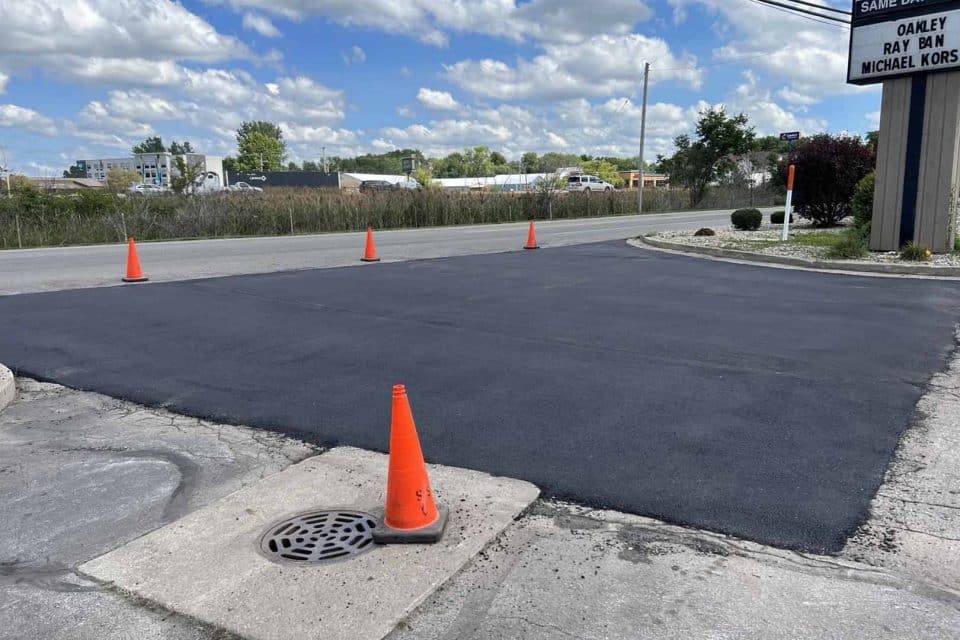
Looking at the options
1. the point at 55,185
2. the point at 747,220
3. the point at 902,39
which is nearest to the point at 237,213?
the point at 55,185

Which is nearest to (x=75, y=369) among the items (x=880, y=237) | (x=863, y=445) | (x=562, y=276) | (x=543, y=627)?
(x=543, y=627)

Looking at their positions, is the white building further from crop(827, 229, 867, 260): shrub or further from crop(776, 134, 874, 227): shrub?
crop(827, 229, 867, 260): shrub

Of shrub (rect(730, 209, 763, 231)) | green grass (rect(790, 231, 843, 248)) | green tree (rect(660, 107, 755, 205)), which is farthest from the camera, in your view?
green tree (rect(660, 107, 755, 205))

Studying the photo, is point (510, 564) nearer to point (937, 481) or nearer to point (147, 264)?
point (937, 481)

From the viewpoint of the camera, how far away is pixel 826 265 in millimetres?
13078

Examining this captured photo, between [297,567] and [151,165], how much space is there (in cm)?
10650

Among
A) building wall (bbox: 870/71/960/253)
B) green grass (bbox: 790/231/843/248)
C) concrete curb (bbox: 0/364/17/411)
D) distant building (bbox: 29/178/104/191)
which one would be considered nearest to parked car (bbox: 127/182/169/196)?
distant building (bbox: 29/178/104/191)

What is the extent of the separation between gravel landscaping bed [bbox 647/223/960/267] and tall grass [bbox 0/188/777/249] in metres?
14.3

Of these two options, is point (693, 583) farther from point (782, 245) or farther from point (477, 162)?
point (477, 162)

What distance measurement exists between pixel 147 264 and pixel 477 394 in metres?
12.2

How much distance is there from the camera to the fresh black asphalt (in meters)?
4.16

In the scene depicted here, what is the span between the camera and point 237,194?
29141 millimetres

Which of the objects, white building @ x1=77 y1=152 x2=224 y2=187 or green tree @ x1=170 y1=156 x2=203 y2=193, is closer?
green tree @ x1=170 y1=156 x2=203 y2=193

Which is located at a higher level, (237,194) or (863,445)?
(237,194)
